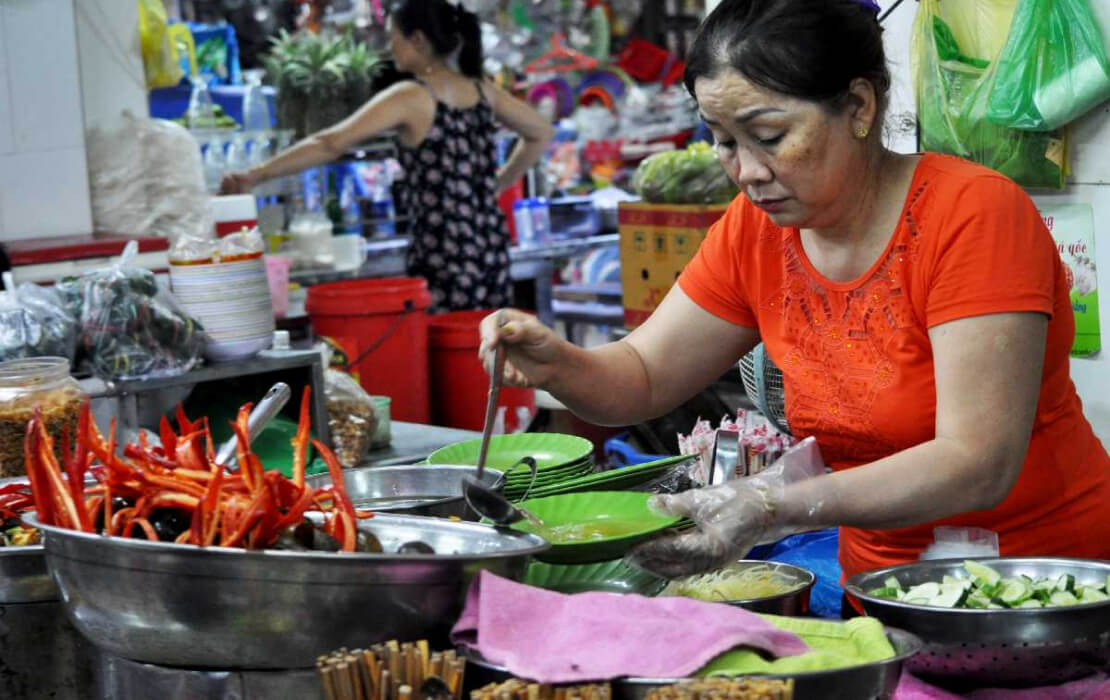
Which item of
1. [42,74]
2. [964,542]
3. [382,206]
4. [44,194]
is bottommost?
[964,542]

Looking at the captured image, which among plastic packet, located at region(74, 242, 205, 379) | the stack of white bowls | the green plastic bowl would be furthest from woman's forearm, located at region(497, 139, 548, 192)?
the green plastic bowl

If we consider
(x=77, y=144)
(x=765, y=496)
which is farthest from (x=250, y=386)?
(x=765, y=496)

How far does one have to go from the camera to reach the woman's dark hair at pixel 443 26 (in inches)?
→ 207

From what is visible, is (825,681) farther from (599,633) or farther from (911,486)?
(911,486)

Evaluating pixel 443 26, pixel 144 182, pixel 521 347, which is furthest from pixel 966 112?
pixel 144 182

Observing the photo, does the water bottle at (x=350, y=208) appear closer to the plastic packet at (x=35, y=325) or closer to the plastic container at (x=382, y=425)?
the plastic container at (x=382, y=425)

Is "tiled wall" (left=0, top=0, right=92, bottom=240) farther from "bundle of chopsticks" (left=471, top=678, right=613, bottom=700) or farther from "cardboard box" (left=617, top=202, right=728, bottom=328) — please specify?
"bundle of chopsticks" (left=471, top=678, right=613, bottom=700)

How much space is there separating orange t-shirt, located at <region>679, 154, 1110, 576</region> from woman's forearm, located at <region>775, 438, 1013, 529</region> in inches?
6.0

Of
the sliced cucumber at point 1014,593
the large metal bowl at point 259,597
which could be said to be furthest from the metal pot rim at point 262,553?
the sliced cucumber at point 1014,593

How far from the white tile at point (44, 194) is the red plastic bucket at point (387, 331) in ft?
2.93

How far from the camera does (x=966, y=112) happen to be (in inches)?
121

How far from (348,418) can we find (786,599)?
84.5 inches

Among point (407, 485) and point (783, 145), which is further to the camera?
point (407, 485)

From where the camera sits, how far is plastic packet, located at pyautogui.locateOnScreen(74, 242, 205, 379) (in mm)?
3188
